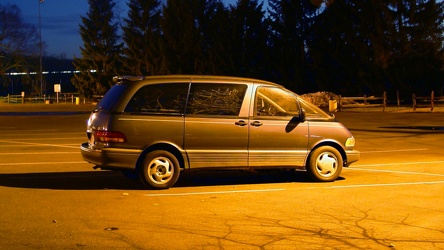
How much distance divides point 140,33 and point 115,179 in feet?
240

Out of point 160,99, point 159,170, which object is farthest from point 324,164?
point 160,99

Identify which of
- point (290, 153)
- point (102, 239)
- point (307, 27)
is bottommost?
point (102, 239)

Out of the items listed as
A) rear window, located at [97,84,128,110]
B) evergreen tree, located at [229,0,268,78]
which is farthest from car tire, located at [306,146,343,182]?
evergreen tree, located at [229,0,268,78]

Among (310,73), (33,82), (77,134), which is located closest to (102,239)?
(77,134)

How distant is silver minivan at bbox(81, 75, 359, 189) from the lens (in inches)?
413

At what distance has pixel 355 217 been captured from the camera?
846cm

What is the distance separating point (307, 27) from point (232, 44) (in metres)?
8.62

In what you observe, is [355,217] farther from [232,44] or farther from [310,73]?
[232,44]

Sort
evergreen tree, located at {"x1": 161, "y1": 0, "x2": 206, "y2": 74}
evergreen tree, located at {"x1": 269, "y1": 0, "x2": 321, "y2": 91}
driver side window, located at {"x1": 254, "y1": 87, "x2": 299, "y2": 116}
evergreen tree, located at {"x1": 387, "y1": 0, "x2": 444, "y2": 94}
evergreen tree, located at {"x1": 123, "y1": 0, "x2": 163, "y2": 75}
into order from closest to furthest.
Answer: driver side window, located at {"x1": 254, "y1": 87, "x2": 299, "y2": 116}, evergreen tree, located at {"x1": 387, "y1": 0, "x2": 444, "y2": 94}, evergreen tree, located at {"x1": 269, "y1": 0, "x2": 321, "y2": 91}, evergreen tree, located at {"x1": 161, "y1": 0, "x2": 206, "y2": 74}, evergreen tree, located at {"x1": 123, "y1": 0, "x2": 163, "y2": 75}

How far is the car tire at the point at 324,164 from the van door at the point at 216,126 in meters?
1.27

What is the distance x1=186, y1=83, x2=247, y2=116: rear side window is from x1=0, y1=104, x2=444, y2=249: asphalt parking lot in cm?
129

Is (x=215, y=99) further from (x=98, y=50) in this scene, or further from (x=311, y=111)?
(x=98, y=50)

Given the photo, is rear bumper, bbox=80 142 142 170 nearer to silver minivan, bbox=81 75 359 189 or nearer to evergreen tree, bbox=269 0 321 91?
silver minivan, bbox=81 75 359 189

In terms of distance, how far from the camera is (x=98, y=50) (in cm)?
8631
